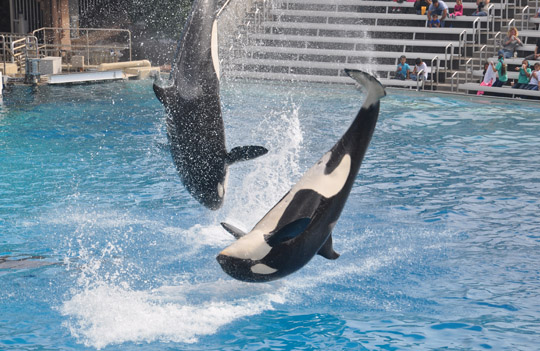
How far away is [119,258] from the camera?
6758 millimetres

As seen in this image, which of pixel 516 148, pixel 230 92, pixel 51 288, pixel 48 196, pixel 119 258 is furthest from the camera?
pixel 230 92

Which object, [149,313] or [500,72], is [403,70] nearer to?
[500,72]

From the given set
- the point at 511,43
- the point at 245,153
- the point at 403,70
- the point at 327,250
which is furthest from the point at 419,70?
the point at 327,250

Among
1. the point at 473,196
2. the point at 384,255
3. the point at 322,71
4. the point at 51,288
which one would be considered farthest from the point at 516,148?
the point at 322,71

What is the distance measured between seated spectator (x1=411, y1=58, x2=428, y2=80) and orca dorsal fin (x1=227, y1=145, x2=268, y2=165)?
14459mm

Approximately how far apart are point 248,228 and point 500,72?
41.2 ft

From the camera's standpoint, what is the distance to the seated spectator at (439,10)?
71.4ft

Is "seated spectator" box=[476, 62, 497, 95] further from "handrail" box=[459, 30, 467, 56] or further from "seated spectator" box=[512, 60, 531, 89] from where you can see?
"handrail" box=[459, 30, 467, 56]

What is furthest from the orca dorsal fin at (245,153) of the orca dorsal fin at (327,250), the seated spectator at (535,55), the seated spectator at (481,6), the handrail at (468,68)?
the seated spectator at (481,6)

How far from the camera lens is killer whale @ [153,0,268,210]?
5.24 meters

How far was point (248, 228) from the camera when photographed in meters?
7.42

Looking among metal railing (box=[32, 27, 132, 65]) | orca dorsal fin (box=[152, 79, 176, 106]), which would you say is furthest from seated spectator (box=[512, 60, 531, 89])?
orca dorsal fin (box=[152, 79, 176, 106])

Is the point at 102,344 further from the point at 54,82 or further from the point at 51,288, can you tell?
the point at 54,82

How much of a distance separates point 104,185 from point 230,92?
29.4ft
